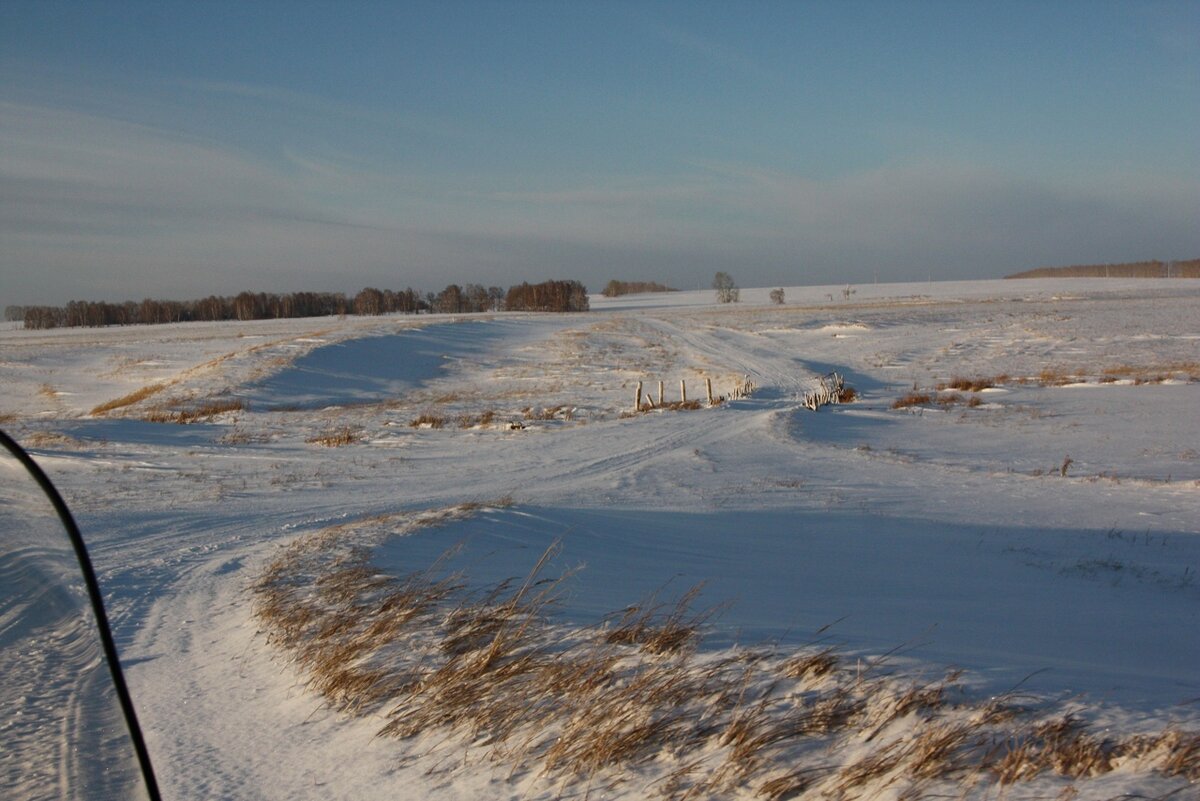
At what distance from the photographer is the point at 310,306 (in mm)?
118750

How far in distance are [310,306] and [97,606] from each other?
124647 mm

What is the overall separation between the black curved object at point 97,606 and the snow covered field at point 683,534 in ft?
7.28

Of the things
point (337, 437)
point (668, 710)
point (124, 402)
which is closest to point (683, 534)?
point (668, 710)

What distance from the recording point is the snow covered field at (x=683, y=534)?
4.10 metres

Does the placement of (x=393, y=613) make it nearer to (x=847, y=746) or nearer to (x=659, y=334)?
(x=847, y=746)

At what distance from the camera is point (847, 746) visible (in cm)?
360

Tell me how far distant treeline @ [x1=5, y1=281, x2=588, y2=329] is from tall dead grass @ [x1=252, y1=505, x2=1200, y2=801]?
363 feet

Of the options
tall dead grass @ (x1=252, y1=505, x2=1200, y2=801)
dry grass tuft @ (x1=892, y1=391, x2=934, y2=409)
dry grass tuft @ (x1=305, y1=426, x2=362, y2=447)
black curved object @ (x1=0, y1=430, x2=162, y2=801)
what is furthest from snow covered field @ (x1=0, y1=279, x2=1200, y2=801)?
black curved object @ (x1=0, y1=430, x2=162, y2=801)

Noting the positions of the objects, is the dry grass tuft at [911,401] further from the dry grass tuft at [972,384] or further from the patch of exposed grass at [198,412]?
the patch of exposed grass at [198,412]

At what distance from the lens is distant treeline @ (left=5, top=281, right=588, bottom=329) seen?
109m

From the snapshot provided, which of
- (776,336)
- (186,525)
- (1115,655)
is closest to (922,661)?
(1115,655)

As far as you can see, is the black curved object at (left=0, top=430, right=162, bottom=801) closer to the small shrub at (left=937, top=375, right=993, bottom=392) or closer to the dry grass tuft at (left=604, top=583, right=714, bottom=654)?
the dry grass tuft at (left=604, top=583, right=714, bottom=654)

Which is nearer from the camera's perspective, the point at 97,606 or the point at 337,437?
the point at 97,606

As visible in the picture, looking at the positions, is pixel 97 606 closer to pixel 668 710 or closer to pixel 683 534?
pixel 668 710
